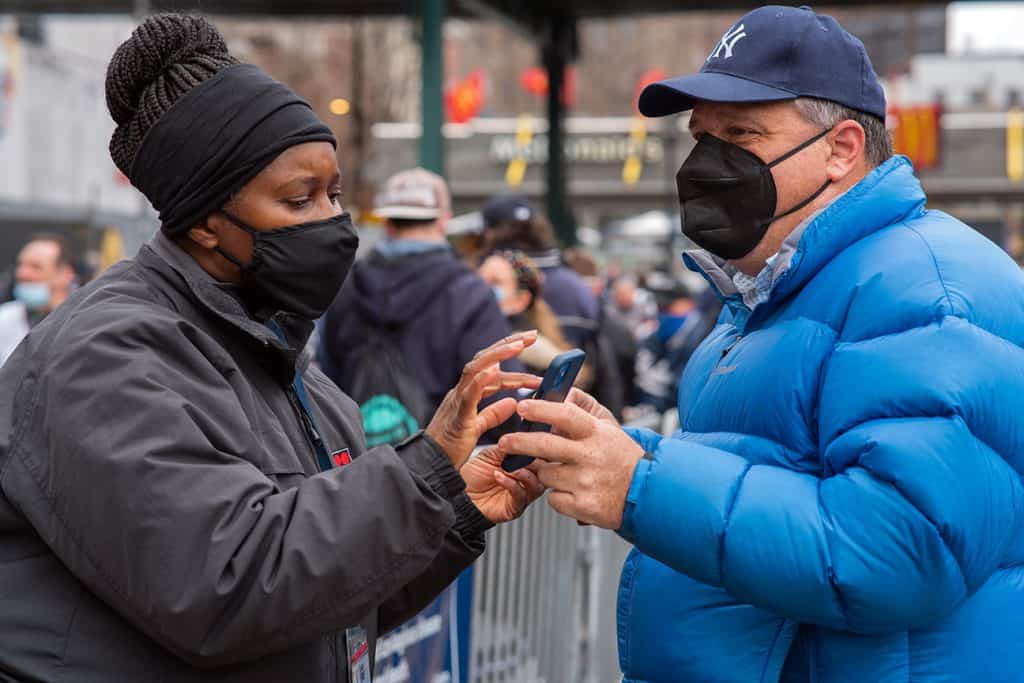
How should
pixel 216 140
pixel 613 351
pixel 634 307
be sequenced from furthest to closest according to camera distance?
1. pixel 634 307
2. pixel 613 351
3. pixel 216 140

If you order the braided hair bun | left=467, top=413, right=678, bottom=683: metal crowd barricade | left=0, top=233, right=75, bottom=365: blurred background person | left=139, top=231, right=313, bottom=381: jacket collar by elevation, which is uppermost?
the braided hair bun

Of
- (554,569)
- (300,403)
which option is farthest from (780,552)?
(554,569)

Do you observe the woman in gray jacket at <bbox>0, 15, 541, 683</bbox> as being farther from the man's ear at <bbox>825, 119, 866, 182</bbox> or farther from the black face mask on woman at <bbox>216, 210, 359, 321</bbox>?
the man's ear at <bbox>825, 119, 866, 182</bbox>

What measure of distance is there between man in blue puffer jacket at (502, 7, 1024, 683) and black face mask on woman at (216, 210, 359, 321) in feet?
1.51

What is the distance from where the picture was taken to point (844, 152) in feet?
8.49

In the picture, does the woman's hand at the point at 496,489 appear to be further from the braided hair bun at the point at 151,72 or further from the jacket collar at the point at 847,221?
the braided hair bun at the point at 151,72

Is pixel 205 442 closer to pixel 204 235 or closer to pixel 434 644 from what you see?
pixel 204 235

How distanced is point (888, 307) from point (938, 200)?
3453 centimetres

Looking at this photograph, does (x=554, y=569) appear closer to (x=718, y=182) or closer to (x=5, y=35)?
(x=718, y=182)

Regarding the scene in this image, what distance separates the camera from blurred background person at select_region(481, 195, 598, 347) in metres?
7.54

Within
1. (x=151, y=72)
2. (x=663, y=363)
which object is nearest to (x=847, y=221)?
(x=151, y=72)

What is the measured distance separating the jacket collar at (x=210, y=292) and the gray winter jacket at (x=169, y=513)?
1 centimetres

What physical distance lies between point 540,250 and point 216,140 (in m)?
5.50

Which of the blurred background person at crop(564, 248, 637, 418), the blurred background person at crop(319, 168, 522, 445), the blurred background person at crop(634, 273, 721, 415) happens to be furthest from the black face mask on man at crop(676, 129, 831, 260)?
the blurred background person at crop(634, 273, 721, 415)
